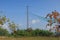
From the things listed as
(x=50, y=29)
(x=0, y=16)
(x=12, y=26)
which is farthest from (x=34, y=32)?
(x=0, y=16)

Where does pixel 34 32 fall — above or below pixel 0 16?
below

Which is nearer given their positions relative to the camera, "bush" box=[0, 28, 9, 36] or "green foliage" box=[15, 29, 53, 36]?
"green foliage" box=[15, 29, 53, 36]

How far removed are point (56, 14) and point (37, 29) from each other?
2.85 metres

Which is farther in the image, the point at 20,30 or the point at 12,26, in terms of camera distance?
the point at 12,26

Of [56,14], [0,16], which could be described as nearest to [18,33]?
[0,16]

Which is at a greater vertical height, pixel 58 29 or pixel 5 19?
pixel 5 19

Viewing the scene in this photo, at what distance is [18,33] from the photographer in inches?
726

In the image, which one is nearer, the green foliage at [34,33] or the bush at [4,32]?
the green foliage at [34,33]

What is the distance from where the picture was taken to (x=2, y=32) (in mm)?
18703

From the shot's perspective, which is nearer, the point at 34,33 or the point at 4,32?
the point at 34,33

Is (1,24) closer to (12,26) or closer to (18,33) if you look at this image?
(12,26)

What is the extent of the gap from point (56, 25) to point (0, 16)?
647 cm

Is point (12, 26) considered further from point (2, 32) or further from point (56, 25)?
point (56, 25)

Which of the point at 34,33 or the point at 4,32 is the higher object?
the point at 4,32
